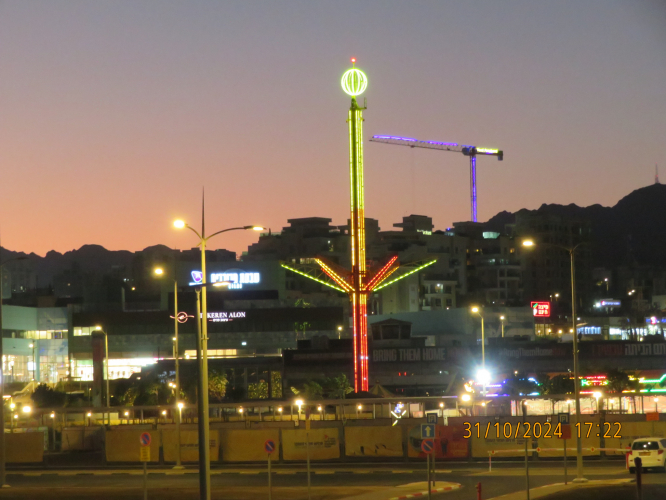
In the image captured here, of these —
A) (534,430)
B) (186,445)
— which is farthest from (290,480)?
(534,430)

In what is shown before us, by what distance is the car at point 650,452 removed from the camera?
3953cm

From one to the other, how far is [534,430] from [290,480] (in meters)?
12.8

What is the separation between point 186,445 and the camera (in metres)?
50.3

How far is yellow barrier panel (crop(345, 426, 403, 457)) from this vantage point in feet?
161

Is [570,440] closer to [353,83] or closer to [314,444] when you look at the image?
Answer: [314,444]

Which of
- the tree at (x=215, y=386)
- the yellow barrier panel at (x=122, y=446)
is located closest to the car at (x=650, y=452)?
the yellow barrier panel at (x=122, y=446)

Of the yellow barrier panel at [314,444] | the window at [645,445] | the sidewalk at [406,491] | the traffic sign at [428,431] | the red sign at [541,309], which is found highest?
the red sign at [541,309]

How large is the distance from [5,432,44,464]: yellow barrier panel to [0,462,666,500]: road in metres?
2.41

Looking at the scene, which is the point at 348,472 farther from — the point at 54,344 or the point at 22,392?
the point at 54,344

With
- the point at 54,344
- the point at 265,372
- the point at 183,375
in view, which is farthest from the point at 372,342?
the point at 54,344

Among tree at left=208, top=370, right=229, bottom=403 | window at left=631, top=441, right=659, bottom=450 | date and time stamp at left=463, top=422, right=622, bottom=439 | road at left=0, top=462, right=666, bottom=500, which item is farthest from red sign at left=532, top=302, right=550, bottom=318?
window at left=631, top=441, right=659, bottom=450

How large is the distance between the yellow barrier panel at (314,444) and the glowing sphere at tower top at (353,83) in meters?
42.0

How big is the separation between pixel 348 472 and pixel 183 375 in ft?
251

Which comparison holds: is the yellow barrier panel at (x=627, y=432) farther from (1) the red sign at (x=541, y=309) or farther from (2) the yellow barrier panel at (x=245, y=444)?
(1) the red sign at (x=541, y=309)
